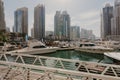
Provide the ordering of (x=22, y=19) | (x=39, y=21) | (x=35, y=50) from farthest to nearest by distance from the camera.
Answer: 1. (x=39, y=21)
2. (x=22, y=19)
3. (x=35, y=50)

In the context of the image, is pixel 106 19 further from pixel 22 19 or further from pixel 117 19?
pixel 22 19

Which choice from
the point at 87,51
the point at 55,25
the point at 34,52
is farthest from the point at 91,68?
the point at 55,25

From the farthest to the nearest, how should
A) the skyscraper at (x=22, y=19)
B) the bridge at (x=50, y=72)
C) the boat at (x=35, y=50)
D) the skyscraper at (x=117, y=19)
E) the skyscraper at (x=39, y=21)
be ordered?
1. the skyscraper at (x=39, y=21)
2. the skyscraper at (x=22, y=19)
3. the skyscraper at (x=117, y=19)
4. the boat at (x=35, y=50)
5. the bridge at (x=50, y=72)

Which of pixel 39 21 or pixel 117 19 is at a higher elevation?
pixel 39 21

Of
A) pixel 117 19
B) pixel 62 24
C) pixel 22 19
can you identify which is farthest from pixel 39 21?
pixel 117 19

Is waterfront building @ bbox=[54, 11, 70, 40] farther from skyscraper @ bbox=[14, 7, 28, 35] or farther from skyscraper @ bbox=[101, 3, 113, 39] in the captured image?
skyscraper @ bbox=[101, 3, 113, 39]

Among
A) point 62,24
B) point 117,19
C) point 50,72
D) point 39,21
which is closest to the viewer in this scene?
point 50,72

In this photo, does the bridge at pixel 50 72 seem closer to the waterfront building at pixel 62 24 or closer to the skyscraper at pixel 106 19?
the skyscraper at pixel 106 19

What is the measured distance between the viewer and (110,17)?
156 m

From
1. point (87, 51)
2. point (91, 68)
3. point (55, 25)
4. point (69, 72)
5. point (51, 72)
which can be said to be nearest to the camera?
point (69, 72)

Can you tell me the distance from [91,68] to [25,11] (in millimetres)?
151553

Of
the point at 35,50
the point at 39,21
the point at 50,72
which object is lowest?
the point at 35,50

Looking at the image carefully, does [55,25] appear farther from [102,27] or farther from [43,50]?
[43,50]

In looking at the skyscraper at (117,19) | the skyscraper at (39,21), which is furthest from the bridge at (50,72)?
the skyscraper at (39,21)
